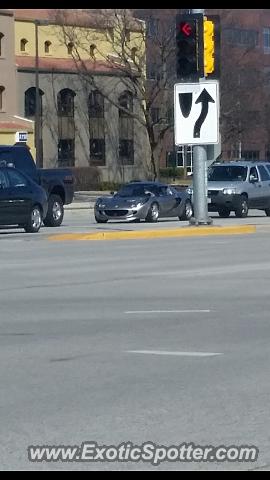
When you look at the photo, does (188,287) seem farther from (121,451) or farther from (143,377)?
(121,451)

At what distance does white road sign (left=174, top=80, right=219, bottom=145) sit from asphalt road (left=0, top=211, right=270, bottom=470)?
797cm

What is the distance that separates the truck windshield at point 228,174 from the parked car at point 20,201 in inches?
387

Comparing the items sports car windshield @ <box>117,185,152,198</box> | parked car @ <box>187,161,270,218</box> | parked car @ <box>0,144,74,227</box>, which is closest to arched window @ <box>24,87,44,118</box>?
parked car @ <box>187,161,270,218</box>

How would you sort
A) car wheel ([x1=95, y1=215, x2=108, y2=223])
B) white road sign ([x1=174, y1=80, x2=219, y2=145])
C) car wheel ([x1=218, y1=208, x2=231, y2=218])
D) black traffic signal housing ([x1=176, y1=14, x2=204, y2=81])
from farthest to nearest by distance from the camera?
car wheel ([x1=218, y1=208, x2=231, y2=218]) → car wheel ([x1=95, y1=215, x2=108, y2=223]) → white road sign ([x1=174, y1=80, x2=219, y2=145]) → black traffic signal housing ([x1=176, y1=14, x2=204, y2=81])

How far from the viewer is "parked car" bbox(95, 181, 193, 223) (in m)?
35.5

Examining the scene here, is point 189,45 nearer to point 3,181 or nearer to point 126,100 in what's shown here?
point 3,181

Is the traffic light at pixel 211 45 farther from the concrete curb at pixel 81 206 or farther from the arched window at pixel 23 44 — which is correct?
the arched window at pixel 23 44

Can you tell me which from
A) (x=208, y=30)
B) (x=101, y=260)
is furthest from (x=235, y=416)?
(x=208, y=30)

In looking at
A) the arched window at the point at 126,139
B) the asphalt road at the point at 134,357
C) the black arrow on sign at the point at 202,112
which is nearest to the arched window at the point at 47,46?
the arched window at the point at 126,139

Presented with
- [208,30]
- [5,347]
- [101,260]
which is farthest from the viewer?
[208,30]

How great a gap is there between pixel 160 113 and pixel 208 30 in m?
44.8

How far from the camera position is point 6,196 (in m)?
30.0

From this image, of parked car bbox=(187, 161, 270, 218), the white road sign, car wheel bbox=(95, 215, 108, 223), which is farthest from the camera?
parked car bbox=(187, 161, 270, 218)

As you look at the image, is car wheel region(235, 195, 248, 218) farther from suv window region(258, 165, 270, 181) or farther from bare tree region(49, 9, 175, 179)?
bare tree region(49, 9, 175, 179)
